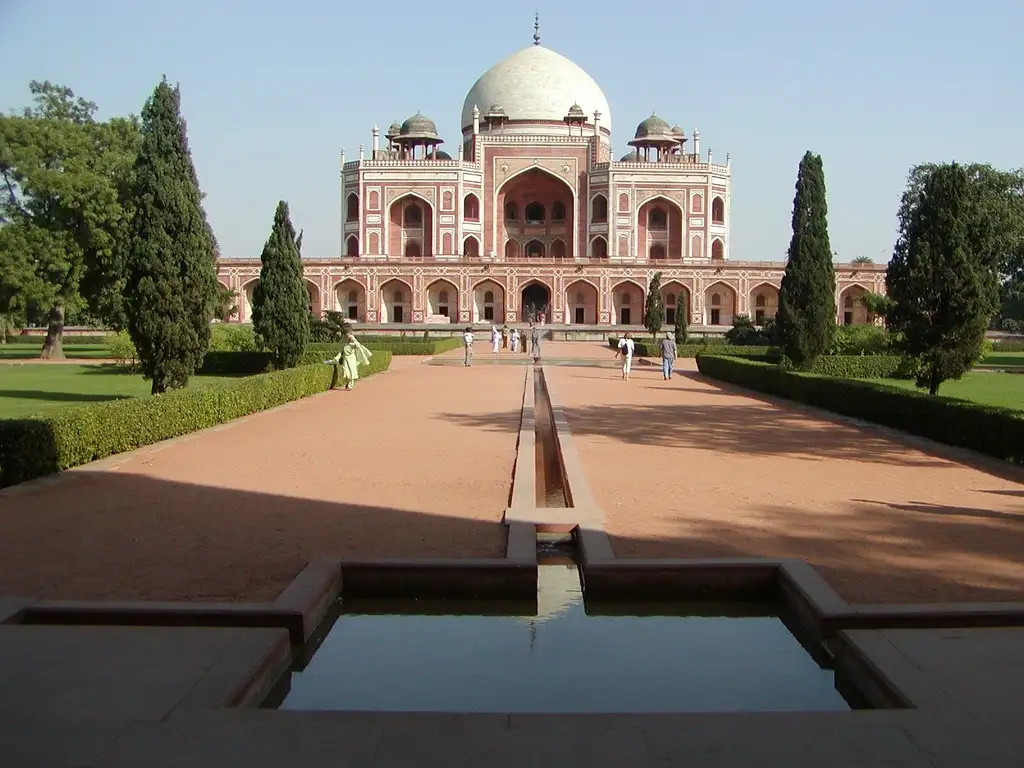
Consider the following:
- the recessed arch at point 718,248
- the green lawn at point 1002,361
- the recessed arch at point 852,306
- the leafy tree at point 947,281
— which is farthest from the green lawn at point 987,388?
the recessed arch at point 718,248

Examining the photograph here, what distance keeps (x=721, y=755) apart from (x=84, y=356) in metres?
26.6

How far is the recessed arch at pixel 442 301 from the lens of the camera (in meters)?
43.1

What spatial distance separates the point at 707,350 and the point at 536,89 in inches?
931

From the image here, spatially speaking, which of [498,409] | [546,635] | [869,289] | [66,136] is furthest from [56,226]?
[869,289]

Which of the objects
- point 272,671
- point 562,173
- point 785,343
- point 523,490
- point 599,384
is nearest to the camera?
point 272,671

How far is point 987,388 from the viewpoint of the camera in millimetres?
17062

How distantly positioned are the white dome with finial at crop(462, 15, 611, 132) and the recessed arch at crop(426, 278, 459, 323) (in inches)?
364

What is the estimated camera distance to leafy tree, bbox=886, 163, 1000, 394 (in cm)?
1312

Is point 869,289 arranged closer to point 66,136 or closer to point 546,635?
point 66,136

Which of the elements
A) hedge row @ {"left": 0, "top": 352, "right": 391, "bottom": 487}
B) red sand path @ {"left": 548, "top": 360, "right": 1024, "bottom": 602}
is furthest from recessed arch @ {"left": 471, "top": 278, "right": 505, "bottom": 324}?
red sand path @ {"left": 548, "top": 360, "right": 1024, "bottom": 602}

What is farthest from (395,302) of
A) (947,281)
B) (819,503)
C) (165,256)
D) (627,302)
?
(819,503)

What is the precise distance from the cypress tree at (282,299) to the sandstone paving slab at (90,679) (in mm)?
14088

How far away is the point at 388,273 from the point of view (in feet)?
140

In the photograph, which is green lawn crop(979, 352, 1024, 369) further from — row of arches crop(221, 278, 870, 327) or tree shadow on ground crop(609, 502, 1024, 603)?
tree shadow on ground crop(609, 502, 1024, 603)
